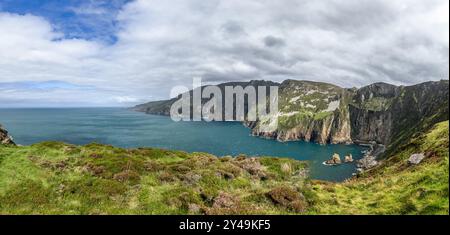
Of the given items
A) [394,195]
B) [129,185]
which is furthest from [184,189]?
[394,195]

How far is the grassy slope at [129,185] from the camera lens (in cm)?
2370

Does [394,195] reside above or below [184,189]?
above

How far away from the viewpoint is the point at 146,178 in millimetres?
31125

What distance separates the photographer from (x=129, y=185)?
96.3ft

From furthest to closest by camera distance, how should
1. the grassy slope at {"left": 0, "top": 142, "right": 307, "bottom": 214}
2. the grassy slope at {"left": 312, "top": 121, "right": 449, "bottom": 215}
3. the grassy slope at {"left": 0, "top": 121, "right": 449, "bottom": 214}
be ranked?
1. the grassy slope at {"left": 0, "top": 142, "right": 307, "bottom": 214}
2. the grassy slope at {"left": 0, "top": 121, "right": 449, "bottom": 214}
3. the grassy slope at {"left": 312, "top": 121, "right": 449, "bottom": 215}

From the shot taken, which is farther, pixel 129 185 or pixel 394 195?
pixel 129 185

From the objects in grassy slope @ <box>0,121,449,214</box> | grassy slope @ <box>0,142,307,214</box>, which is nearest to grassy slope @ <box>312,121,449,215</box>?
grassy slope @ <box>0,121,449,214</box>

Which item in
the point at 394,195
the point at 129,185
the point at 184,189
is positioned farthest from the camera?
the point at 129,185

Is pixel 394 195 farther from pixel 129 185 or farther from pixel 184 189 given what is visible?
pixel 129 185

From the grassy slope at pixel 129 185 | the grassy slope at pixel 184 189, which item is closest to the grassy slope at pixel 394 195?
the grassy slope at pixel 184 189

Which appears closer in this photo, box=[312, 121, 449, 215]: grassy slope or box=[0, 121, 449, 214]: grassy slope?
box=[312, 121, 449, 215]: grassy slope

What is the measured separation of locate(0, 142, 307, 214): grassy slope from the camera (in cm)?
2370

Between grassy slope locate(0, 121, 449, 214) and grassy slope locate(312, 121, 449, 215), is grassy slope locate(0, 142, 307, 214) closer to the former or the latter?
grassy slope locate(0, 121, 449, 214)
